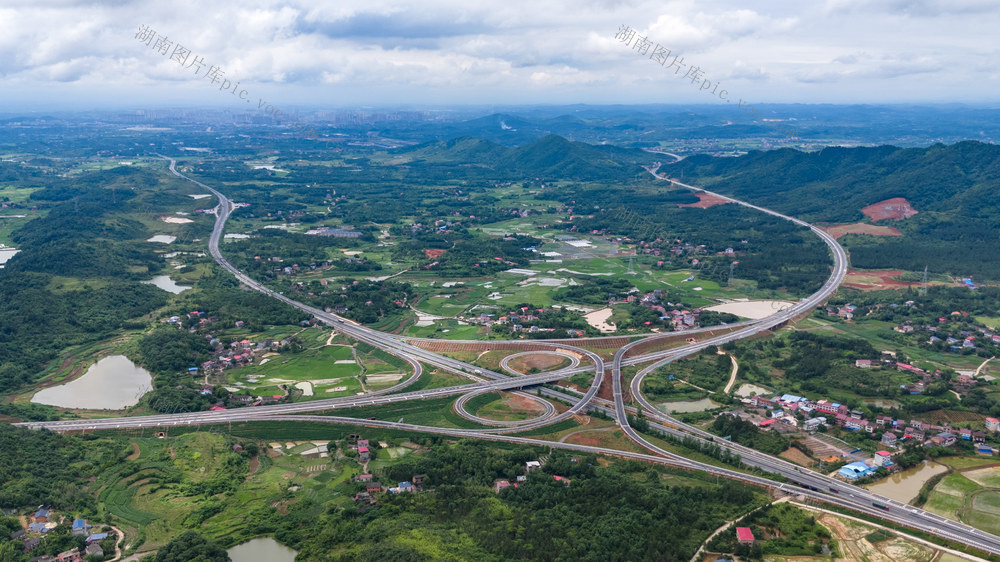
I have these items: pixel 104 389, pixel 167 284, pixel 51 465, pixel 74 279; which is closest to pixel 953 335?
pixel 51 465

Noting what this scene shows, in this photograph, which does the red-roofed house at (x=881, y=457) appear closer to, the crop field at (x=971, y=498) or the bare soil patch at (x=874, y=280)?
the crop field at (x=971, y=498)

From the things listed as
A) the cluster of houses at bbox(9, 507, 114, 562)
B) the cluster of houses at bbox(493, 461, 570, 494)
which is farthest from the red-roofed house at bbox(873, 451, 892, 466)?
the cluster of houses at bbox(9, 507, 114, 562)

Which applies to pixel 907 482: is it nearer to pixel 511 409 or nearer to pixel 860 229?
pixel 511 409

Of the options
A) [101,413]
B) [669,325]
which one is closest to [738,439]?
[669,325]

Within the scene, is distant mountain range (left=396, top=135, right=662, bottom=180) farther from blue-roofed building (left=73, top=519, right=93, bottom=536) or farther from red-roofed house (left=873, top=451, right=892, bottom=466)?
blue-roofed building (left=73, top=519, right=93, bottom=536)

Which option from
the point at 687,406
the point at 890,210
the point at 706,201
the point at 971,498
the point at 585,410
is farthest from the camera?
the point at 706,201
